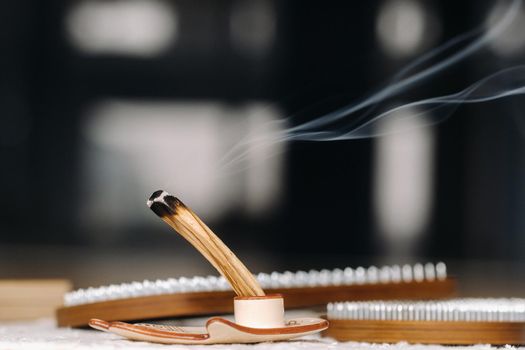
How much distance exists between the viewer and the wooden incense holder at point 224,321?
0.98 meters

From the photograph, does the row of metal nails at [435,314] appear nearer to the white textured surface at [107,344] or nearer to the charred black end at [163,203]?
the white textured surface at [107,344]

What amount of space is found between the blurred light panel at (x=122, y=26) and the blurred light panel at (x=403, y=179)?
1.27 feet

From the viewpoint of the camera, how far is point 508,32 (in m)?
1.58

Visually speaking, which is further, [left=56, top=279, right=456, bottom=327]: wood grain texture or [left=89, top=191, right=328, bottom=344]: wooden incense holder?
[left=56, top=279, right=456, bottom=327]: wood grain texture

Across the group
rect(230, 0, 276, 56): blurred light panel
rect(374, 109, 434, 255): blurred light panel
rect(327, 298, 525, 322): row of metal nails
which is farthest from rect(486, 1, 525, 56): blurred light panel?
rect(327, 298, 525, 322): row of metal nails

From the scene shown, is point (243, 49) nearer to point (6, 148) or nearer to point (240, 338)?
point (6, 148)

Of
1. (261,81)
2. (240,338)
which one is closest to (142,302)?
(240,338)

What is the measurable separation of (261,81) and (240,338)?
2.20ft

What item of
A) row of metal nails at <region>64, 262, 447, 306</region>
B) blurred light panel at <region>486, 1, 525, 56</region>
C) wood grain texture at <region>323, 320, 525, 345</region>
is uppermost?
blurred light panel at <region>486, 1, 525, 56</region>

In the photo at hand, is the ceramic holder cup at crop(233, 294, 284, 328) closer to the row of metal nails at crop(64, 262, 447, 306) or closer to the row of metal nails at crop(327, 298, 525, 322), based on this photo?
the row of metal nails at crop(327, 298, 525, 322)

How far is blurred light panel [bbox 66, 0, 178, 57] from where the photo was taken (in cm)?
159

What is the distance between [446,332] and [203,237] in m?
0.28

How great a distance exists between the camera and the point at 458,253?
1562mm

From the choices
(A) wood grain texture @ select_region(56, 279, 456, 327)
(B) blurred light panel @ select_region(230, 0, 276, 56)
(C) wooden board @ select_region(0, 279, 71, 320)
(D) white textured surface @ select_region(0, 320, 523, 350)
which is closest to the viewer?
(D) white textured surface @ select_region(0, 320, 523, 350)
